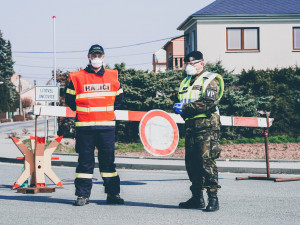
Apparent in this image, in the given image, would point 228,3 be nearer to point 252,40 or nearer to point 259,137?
point 252,40

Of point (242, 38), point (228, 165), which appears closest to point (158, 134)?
point (228, 165)

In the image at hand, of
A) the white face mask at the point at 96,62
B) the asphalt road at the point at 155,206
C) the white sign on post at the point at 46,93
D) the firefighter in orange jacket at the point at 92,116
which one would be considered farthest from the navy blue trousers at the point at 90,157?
the white sign on post at the point at 46,93

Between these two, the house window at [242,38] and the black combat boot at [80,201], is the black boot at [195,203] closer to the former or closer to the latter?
the black combat boot at [80,201]

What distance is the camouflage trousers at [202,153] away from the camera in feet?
20.4

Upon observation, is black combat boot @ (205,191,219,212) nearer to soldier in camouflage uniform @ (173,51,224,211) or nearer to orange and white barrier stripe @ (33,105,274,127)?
soldier in camouflage uniform @ (173,51,224,211)

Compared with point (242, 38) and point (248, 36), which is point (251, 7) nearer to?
point (248, 36)

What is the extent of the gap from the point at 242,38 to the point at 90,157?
25.1 m

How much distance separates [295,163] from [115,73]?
7.59m

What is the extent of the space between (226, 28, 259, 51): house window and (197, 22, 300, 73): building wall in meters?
0.31

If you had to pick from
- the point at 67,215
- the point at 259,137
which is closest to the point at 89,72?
the point at 67,215

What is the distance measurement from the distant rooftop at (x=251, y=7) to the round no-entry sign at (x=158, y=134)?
2286 centimetres

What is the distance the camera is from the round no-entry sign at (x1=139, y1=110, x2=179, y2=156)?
8.09 metres

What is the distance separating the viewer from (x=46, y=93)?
21.4 metres

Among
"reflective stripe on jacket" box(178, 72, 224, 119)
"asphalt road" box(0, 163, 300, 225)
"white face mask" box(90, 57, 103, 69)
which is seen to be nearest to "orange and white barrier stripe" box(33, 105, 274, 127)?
"asphalt road" box(0, 163, 300, 225)
